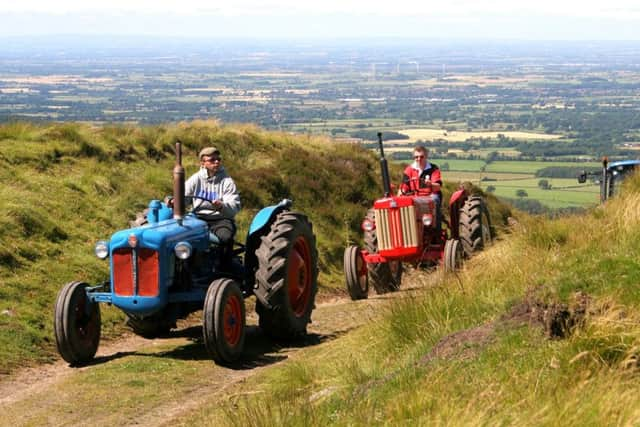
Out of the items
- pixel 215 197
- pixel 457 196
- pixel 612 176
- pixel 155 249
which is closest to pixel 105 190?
pixel 457 196

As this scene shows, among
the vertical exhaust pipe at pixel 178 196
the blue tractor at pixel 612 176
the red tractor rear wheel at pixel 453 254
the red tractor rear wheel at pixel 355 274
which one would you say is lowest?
the red tractor rear wheel at pixel 355 274

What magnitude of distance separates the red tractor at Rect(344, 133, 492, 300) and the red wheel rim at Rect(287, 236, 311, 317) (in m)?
2.77

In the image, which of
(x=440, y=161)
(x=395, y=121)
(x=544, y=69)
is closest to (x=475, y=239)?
(x=440, y=161)

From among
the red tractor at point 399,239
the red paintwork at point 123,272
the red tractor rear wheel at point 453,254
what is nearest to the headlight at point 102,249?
the red paintwork at point 123,272

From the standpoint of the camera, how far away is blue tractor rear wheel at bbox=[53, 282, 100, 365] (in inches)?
A: 391

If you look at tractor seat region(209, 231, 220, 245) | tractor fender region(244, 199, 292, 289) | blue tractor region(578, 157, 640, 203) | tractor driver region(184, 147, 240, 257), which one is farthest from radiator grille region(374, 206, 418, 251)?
blue tractor region(578, 157, 640, 203)

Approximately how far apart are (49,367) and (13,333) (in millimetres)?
888

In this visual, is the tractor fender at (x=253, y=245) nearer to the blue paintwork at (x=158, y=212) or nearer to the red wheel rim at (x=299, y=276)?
the red wheel rim at (x=299, y=276)

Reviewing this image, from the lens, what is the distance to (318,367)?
8.75 meters

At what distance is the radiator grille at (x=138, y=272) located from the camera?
995 centimetres

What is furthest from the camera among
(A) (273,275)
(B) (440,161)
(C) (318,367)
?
(B) (440,161)

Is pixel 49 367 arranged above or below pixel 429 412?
below

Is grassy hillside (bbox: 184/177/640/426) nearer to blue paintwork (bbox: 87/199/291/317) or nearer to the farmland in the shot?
blue paintwork (bbox: 87/199/291/317)

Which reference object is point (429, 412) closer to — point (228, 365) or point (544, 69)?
point (228, 365)
